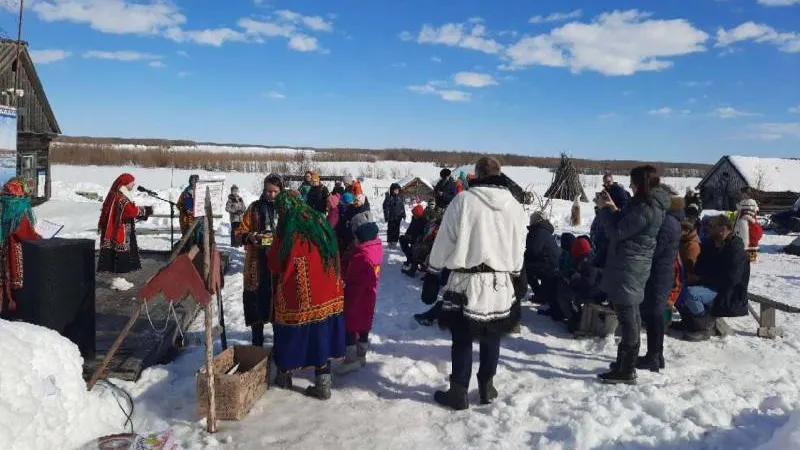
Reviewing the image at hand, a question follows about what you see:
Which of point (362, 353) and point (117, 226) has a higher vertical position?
point (117, 226)

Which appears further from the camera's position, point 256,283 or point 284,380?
point 256,283

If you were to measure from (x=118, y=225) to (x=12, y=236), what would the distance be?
238 cm

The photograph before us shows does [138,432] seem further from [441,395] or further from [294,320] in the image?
[441,395]

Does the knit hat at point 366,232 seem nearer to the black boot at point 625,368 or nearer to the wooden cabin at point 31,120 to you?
the black boot at point 625,368

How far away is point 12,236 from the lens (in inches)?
226

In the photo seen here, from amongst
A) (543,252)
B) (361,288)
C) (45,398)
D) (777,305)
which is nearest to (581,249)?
(543,252)

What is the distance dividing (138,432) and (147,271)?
5.28m

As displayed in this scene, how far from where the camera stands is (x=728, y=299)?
585 cm

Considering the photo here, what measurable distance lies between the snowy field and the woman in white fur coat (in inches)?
26.7

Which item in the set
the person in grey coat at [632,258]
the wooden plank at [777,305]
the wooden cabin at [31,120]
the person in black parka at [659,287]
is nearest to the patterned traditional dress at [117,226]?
the person in grey coat at [632,258]

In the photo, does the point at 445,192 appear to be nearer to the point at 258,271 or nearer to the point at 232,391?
the point at 258,271

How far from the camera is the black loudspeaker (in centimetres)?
441

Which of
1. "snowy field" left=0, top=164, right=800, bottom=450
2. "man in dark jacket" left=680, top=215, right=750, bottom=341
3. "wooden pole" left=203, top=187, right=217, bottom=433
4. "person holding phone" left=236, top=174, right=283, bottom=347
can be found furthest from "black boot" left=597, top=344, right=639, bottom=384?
"wooden pole" left=203, top=187, right=217, bottom=433

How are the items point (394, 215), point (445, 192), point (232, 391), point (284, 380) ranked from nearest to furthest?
point (232, 391), point (284, 380), point (445, 192), point (394, 215)
